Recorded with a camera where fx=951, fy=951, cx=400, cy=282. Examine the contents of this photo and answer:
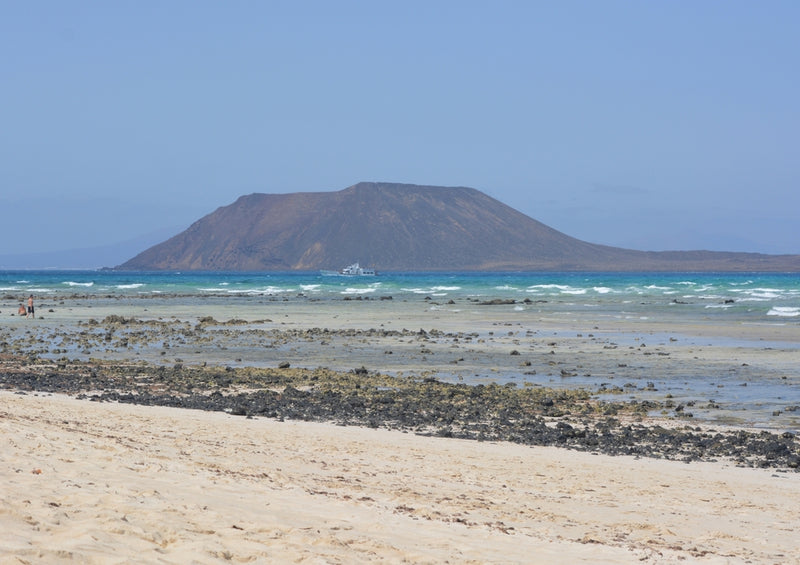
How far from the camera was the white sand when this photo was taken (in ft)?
23.1

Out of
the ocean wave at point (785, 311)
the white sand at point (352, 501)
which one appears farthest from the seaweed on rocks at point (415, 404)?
the ocean wave at point (785, 311)

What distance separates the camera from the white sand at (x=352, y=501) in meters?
7.03

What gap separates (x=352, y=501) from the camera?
29.4 feet

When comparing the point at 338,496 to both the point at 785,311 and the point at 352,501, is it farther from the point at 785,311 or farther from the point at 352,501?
the point at 785,311

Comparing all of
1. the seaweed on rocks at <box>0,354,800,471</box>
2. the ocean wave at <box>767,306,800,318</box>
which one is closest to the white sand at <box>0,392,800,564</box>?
the seaweed on rocks at <box>0,354,800,471</box>

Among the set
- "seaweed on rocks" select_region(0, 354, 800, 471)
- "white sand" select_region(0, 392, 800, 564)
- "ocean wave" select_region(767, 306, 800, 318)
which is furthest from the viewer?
"ocean wave" select_region(767, 306, 800, 318)

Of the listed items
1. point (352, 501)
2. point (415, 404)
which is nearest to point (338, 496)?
point (352, 501)

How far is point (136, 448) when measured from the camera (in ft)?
35.8

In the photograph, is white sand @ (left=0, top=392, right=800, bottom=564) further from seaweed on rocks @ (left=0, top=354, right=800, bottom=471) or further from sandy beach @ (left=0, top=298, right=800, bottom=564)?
seaweed on rocks @ (left=0, top=354, right=800, bottom=471)

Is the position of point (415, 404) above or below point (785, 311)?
below

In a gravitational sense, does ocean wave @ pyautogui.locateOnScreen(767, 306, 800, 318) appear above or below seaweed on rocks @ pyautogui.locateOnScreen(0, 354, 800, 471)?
above

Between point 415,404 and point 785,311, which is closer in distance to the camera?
point 415,404

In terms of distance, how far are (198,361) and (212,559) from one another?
20.1 metres

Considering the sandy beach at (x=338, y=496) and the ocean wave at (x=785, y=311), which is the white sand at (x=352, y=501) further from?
the ocean wave at (x=785, y=311)
